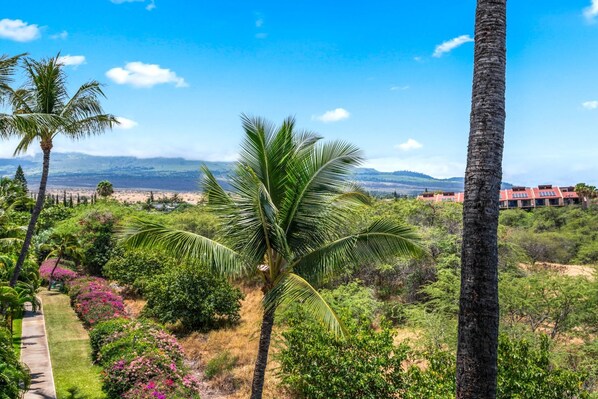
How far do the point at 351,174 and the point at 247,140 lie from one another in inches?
90.2

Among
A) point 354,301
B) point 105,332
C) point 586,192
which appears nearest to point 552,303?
point 354,301

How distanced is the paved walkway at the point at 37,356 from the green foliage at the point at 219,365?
493 centimetres

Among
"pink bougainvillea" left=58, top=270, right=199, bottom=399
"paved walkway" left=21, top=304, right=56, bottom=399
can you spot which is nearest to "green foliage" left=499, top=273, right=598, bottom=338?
"pink bougainvillea" left=58, top=270, right=199, bottom=399

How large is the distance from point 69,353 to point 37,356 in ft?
3.46

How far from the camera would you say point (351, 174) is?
9.38 m

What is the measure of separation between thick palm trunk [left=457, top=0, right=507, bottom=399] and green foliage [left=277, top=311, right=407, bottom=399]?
20.6 ft

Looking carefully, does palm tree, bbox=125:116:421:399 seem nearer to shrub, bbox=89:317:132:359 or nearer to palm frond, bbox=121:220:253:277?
palm frond, bbox=121:220:253:277

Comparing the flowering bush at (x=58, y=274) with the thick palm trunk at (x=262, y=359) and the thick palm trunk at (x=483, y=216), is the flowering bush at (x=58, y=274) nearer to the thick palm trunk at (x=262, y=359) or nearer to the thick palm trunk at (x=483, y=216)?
the thick palm trunk at (x=262, y=359)

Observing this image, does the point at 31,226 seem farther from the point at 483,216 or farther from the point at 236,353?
the point at 483,216

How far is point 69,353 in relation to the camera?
16844 millimetres

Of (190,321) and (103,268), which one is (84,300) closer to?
(190,321)

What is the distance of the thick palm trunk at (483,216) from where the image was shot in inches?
168

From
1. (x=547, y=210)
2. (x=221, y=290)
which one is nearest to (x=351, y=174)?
(x=221, y=290)

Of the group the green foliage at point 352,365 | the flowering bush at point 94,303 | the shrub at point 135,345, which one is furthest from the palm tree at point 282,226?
the flowering bush at point 94,303
